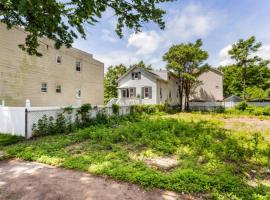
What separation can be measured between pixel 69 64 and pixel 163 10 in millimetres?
13095

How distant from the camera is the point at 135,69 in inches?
882

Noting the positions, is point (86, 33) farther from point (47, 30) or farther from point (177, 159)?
point (177, 159)

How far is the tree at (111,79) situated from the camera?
3506 centimetres

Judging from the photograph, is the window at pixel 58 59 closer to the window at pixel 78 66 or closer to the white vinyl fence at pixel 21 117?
the window at pixel 78 66

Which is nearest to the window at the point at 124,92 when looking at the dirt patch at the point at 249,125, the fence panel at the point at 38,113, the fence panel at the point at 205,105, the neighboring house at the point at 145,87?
the neighboring house at the point at 145,87

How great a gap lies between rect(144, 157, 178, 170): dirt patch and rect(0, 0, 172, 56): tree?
3.83 m

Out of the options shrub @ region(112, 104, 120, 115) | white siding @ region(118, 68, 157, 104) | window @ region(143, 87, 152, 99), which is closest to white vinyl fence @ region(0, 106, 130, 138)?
shrub @ region(112, 104, 120, 115)

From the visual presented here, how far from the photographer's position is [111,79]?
117 feet

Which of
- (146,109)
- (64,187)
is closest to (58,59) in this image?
(146,109)

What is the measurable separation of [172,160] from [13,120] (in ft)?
24.0

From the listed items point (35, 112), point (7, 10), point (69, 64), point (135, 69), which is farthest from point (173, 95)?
point (7, 10)

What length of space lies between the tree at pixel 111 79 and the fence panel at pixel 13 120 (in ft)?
85.8

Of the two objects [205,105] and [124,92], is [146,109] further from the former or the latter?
[205,105]

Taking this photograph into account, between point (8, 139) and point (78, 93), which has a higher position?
point (78, 93)
